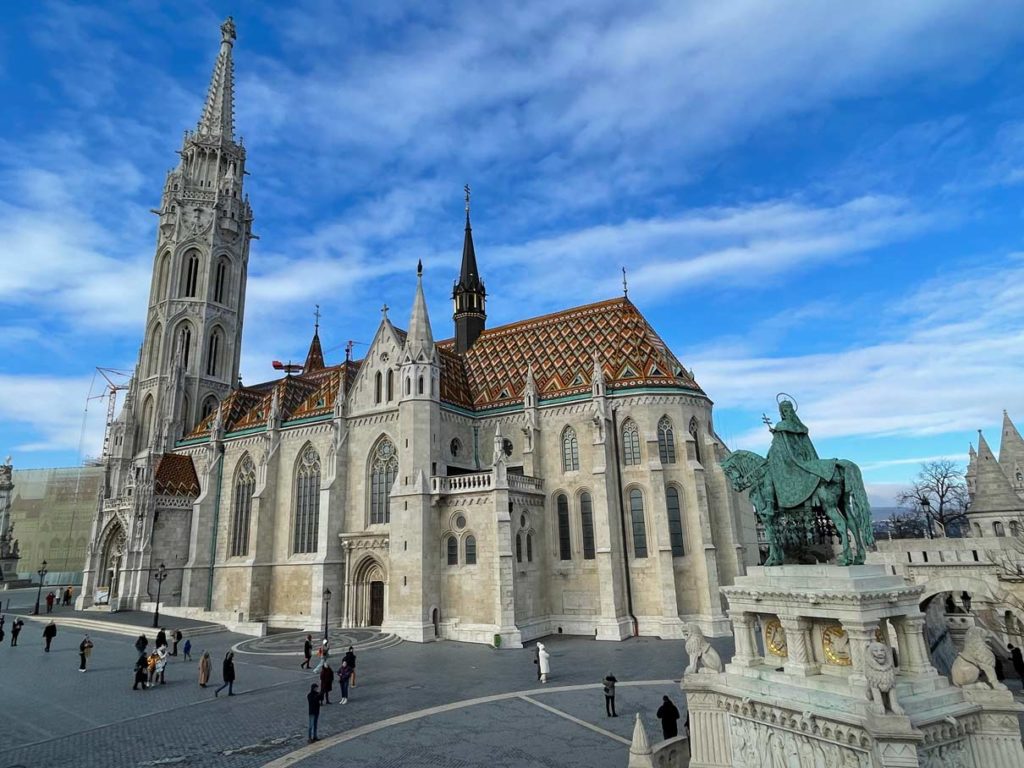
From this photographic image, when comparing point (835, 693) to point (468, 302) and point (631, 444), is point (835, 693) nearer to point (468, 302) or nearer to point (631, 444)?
point (631, 444)

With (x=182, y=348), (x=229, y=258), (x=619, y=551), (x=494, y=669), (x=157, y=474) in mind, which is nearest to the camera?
(x=494, y=669)

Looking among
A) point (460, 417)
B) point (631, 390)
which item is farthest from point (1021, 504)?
point (460, 417)

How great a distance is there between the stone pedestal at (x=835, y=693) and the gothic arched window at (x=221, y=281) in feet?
158

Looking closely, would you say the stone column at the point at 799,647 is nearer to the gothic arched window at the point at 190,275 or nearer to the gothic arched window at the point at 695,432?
the gothic arched window at the point at 695,432

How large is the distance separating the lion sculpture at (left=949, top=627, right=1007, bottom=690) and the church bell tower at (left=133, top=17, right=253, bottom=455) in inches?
1757

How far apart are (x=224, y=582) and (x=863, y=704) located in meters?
35.3

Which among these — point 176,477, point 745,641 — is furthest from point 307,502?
point 745,641

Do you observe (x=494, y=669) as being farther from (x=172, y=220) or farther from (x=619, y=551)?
(x=172, y=220)

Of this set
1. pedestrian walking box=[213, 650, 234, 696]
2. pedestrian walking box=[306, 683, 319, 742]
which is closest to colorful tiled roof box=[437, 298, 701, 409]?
pedestrian walking box=[213, 650, 234, 696]

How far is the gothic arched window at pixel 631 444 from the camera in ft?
94.2

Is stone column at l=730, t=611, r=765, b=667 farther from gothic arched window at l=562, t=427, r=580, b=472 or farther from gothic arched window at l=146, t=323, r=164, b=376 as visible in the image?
gothic arched window at l=146, t=323, r=164, b=376

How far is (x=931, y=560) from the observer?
100ft

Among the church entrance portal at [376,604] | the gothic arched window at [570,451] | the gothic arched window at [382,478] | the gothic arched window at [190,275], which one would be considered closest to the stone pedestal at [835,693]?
the gothic arched window at [570,451]

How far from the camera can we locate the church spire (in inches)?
2005
